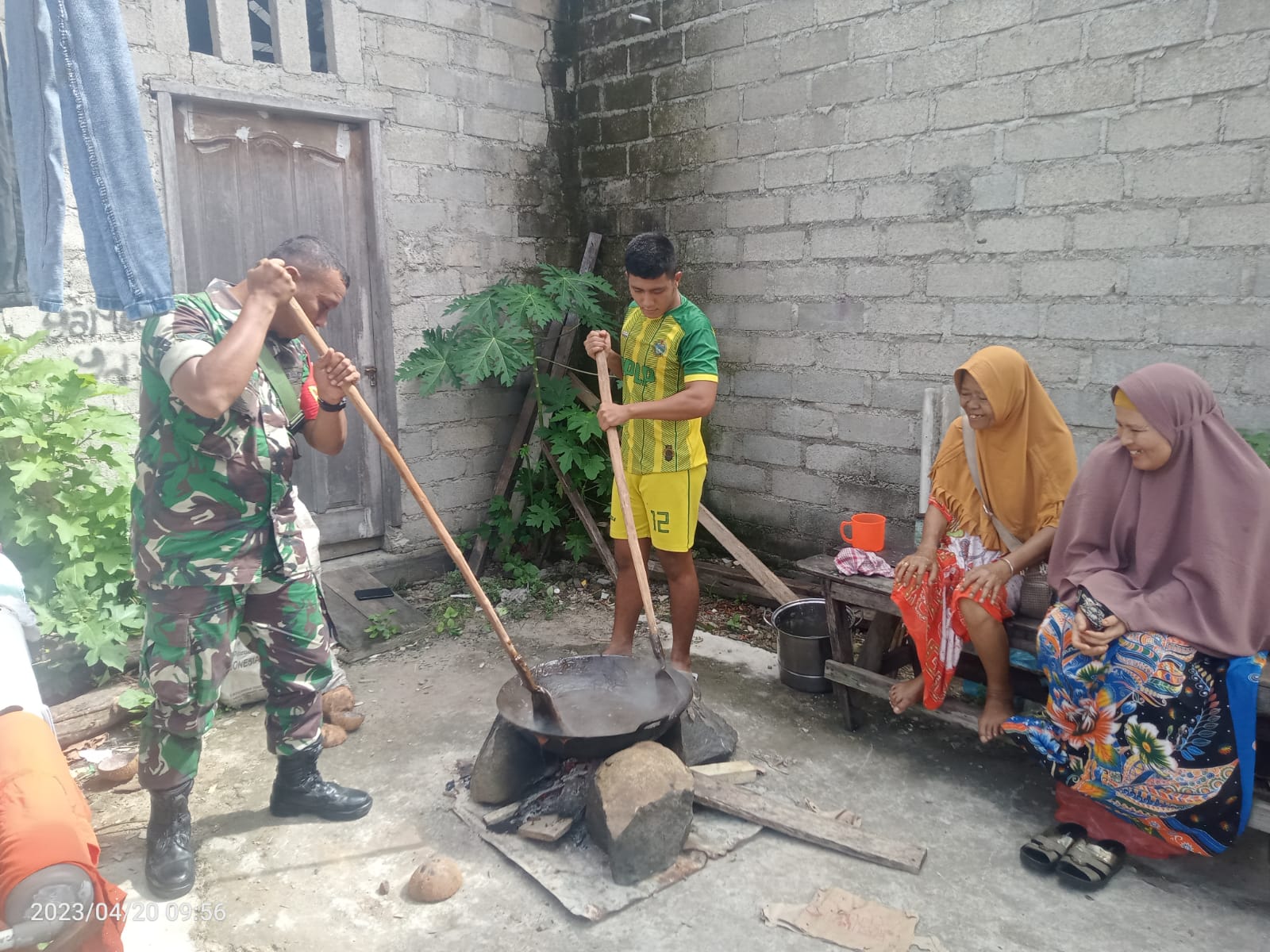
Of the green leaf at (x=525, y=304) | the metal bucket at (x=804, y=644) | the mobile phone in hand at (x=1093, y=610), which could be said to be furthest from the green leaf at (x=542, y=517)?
the mobile phone in hand at (x=1093, y=610)

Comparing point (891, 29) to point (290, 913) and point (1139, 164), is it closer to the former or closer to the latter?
point (1139, 164)

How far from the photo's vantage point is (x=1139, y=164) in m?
3.90

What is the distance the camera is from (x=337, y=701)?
3965 mm

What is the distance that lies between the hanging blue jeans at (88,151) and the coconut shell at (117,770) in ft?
5.89

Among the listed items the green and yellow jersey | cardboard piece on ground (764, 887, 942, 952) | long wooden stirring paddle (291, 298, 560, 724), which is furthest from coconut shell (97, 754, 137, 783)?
cardboard piece on ground (764, 887, 942, 952)

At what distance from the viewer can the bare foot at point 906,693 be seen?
11.6 feet

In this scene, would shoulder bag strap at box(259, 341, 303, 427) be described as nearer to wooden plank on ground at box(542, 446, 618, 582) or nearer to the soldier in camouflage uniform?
the soldier in camouflage uniform

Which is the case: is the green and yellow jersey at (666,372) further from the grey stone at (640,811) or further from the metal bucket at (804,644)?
the grey stone at (640,811)

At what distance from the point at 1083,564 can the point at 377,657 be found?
3310 mm

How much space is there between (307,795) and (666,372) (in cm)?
214

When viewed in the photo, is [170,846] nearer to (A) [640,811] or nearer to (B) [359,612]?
(A) [640,811]

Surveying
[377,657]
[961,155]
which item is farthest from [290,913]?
[961,155]

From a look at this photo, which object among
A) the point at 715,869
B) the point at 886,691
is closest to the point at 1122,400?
the point at 886,691

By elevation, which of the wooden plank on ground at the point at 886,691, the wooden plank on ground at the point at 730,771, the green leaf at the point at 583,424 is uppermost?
the green leaf at the point at 583,424
